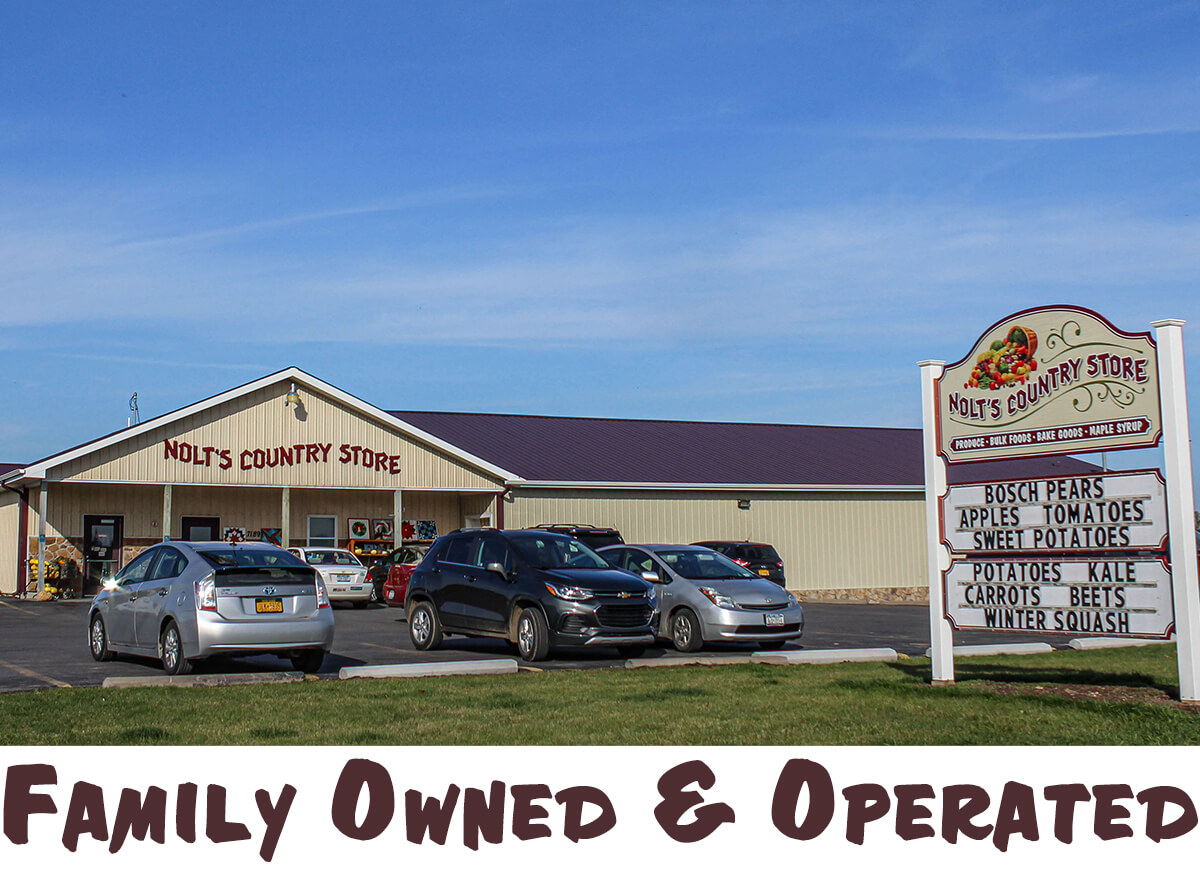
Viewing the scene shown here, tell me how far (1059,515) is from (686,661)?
509 centimetres

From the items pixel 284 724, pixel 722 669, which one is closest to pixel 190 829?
pixel 284 724

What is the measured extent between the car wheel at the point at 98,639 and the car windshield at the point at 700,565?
763 cm

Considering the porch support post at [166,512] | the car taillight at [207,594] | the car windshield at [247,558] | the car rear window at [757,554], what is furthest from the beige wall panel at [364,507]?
the car taillight at [207,594]

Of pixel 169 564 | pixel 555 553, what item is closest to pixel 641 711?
pixel 555 553

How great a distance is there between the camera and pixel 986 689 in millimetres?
11406

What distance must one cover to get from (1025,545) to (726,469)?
28.1 metres

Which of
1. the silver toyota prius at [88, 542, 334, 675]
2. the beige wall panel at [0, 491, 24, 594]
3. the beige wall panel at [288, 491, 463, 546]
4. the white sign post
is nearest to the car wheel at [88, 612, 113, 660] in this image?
the silver toyota prius at [88, 542, 334, 675]

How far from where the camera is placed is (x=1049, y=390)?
11391 mm

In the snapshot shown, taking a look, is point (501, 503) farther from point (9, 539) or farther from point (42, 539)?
point (9, 539)

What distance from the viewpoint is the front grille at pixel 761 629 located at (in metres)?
16.6

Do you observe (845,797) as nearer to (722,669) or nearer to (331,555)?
(722,669)

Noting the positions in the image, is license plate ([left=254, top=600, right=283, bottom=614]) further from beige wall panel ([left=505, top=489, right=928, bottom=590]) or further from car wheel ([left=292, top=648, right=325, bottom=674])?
beige wall panel ([left=505, top=489, right=928, bottom=590])

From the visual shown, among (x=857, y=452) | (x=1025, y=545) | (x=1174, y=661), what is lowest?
(x=1174, y=661)

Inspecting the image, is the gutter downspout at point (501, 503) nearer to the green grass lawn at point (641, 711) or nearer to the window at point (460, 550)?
the window at point (460, 550)
